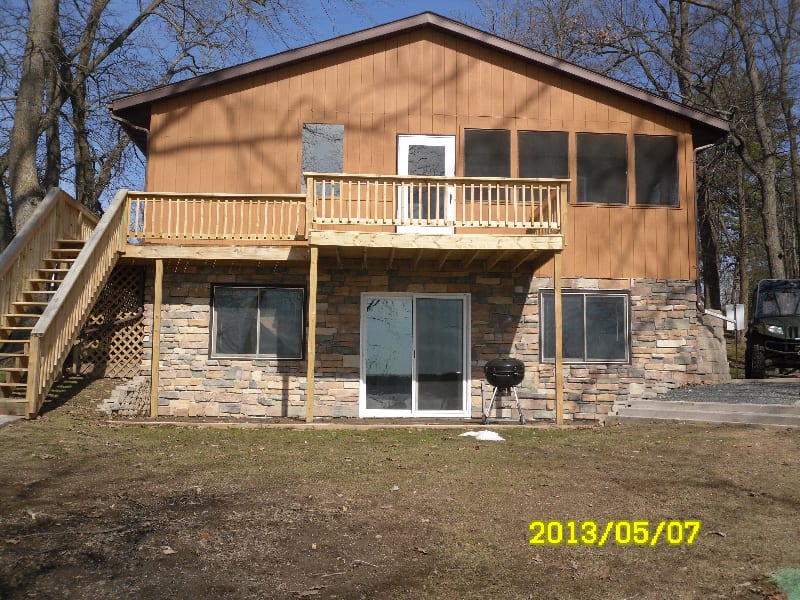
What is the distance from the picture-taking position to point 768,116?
2070cm

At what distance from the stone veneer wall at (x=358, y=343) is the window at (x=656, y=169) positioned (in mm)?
1478

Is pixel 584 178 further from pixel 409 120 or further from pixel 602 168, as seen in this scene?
pixel 409 120

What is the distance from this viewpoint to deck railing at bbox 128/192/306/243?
1049cm

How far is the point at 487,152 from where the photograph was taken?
11711 mm

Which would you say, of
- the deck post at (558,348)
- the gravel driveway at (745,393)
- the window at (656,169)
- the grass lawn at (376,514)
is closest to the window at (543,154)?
the window at (656,169)

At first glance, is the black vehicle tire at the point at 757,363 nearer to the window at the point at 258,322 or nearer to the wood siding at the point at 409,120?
the wood siding at the point at 409,120

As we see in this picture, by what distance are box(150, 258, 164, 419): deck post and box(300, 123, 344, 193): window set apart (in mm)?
2745

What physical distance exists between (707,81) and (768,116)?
2.26 m

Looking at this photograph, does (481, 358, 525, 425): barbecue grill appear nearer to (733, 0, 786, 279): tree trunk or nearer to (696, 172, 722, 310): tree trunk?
(733, 0, 786, 279): tree trunk

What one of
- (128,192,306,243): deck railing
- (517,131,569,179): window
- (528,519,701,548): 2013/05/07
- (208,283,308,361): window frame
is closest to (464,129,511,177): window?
(517,131,569,179): window

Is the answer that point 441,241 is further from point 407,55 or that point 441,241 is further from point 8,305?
point 8,305

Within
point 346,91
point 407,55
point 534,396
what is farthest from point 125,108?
point 534,396

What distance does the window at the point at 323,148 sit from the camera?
37.8 feet

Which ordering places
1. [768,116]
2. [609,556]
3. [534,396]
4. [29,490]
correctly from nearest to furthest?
1. [609,556]
2. [29,490]
3. [534,396]
4. [768,116]
